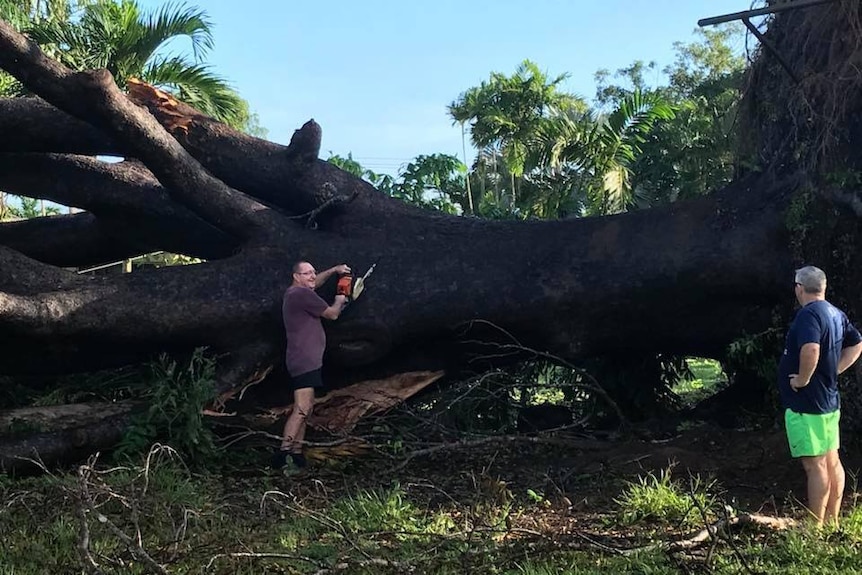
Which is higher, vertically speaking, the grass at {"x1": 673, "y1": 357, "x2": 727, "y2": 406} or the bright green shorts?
the bright green shorts

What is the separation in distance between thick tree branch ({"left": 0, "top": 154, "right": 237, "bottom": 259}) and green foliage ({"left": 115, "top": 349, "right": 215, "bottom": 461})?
1.83 m

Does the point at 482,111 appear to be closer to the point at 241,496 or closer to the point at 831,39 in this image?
the point at 831,39

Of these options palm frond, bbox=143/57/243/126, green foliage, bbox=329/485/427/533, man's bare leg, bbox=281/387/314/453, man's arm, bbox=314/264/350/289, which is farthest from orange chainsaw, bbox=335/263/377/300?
palm frond, bbox=143/57/243/126

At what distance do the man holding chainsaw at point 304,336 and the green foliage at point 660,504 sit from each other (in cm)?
237

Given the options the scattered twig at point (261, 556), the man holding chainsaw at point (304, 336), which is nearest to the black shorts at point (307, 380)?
the man holding chainsaw at point (304, 336)

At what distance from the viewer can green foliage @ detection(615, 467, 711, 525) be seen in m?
4.27

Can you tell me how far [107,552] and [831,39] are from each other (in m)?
5.31

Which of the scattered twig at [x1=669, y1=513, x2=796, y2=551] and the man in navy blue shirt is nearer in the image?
the scattered twig at [x1=669, y1=513, x2=796, y2=551]

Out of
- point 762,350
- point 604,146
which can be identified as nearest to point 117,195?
point 762,350

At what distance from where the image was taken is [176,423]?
5660 mm

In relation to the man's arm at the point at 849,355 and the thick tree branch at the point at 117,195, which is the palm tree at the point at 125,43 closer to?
the thick tree branch at the point at 117,195

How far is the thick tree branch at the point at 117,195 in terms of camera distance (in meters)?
7.08

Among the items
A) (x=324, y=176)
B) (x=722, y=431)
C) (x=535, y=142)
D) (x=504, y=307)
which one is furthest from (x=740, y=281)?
(x=535, y=142)

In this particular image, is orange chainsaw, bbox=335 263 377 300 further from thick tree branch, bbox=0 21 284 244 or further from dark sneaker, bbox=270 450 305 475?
dark sneaker, bbox=270 450 305 475
